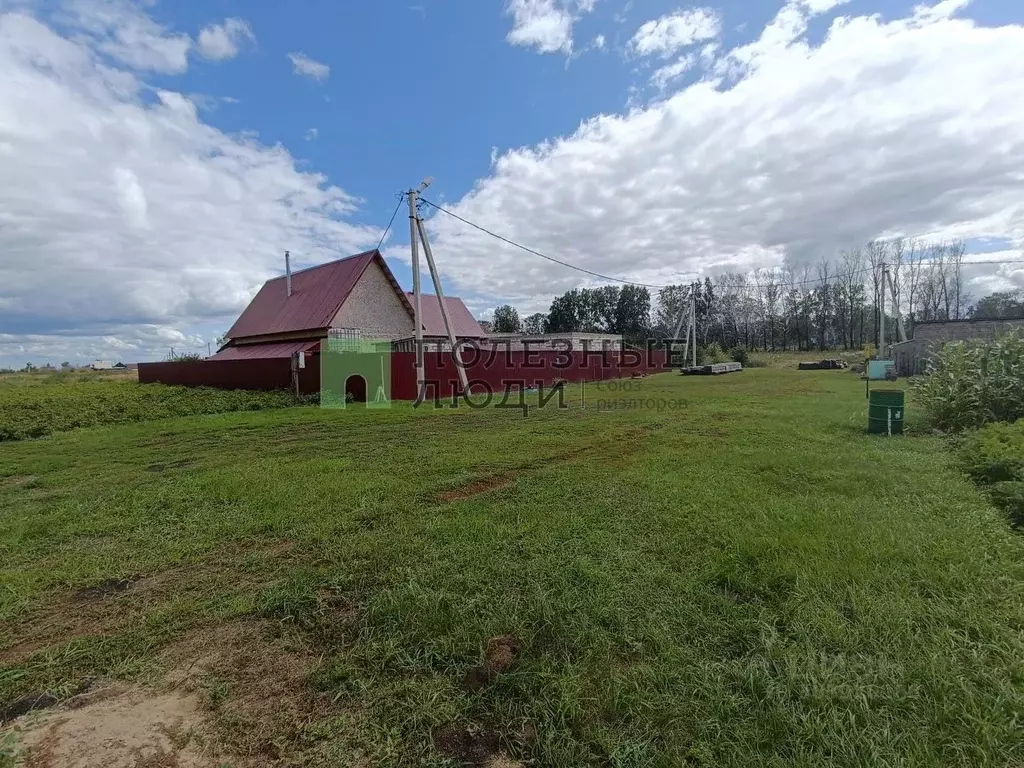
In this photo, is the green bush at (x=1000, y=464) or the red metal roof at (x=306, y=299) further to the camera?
the red metal roof at (x=306, y=299)

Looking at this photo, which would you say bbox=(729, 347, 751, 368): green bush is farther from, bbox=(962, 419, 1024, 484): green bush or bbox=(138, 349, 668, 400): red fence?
bbox=(962, 419, 1024, 484): green bush

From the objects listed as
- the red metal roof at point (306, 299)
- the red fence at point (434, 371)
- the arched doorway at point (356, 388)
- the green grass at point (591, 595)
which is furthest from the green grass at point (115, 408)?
the green grass at point (591, 595)

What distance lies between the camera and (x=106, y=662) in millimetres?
2242

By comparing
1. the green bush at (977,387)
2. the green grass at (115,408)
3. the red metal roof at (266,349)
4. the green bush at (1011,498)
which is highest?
the red metal roof at (266,349)

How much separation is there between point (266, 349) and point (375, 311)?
4.70m

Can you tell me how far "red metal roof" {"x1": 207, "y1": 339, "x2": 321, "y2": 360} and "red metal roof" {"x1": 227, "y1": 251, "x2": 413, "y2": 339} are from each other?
0.52 metres

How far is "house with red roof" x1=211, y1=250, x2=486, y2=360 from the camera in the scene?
17.7 meters

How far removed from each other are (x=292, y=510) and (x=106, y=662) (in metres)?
2.04

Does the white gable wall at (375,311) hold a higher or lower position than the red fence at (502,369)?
higher

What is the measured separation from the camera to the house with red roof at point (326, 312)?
17.7 meters

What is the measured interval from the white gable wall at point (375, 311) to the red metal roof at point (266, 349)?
1.39 metres

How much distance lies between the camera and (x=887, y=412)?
7.28m

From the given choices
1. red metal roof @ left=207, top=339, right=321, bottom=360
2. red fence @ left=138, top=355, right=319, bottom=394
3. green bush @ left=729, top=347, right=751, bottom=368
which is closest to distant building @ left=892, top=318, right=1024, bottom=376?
green bush @ left=729, top=347, right=751, bottom=368

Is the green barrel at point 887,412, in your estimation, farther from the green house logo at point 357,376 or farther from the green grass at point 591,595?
the green house logo at point 357,376
